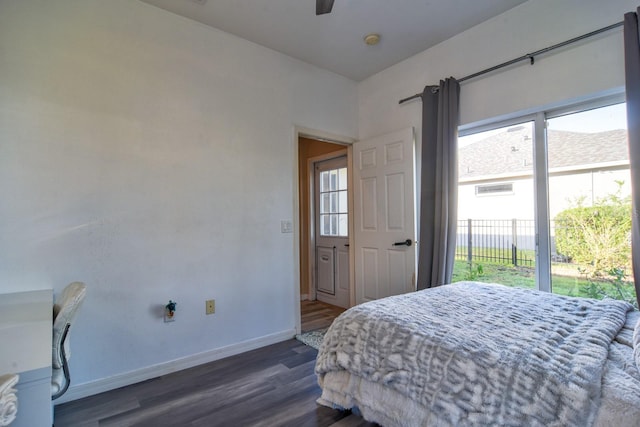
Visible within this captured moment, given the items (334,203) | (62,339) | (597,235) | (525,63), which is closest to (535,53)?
(525,63)

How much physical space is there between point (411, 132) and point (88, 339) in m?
3.12

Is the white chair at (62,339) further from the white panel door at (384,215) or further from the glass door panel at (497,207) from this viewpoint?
the glass door panel at (497,207)

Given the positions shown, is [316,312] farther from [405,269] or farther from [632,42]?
[632,42]

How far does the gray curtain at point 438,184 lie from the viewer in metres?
2.77

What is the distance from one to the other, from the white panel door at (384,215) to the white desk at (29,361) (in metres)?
2.73

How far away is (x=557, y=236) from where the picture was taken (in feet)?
7.98

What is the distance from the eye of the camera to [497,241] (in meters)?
2.81

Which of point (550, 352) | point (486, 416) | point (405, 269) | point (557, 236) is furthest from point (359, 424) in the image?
point (557, 236)

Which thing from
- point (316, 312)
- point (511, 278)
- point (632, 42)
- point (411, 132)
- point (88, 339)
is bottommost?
point (316, 312)

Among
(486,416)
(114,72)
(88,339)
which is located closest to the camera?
(486,416)

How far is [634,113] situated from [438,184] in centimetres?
130

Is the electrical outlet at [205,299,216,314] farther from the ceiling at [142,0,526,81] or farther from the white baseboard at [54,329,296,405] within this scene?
the ceiling at [142,0,526,81]

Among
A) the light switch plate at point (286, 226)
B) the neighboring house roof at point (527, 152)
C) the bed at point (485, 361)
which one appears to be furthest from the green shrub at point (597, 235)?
the light switch plate at point (286, 226)

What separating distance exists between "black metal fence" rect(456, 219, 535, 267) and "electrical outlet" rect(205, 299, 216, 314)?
2.29 meters
